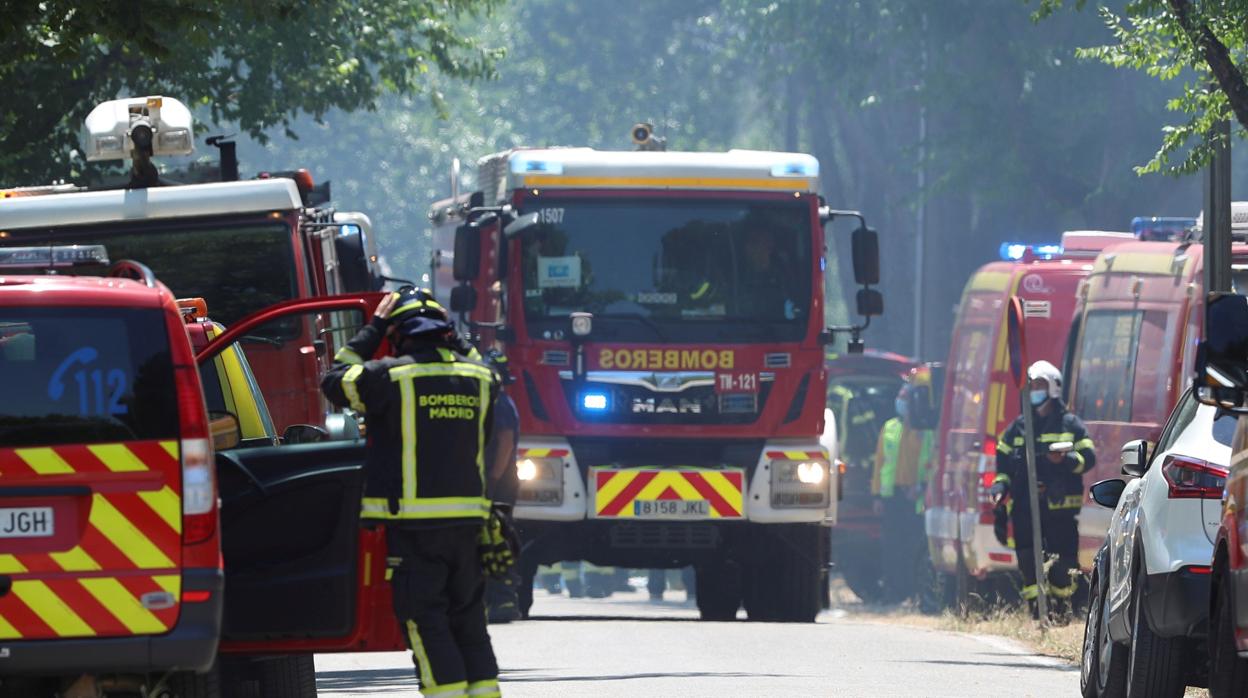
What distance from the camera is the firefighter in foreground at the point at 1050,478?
17.5 meters

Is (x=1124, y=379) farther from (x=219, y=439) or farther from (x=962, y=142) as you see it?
(x=962, y=142)

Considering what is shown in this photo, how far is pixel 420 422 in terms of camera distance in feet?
29.1

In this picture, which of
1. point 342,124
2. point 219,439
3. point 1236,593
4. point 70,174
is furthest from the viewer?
point 342,124

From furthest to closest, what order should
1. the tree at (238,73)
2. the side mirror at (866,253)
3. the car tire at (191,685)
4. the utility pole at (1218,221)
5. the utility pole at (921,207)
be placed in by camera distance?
the utility pole at (921,207), the tree at (238,73), the side mirror at (866,253), the utility pole at (1218,221), the car tire at (191,685)

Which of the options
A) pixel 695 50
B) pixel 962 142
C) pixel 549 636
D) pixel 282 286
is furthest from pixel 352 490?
pixel 695 50

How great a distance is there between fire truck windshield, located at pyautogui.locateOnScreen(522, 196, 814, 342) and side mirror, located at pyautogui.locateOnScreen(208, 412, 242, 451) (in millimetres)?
7647

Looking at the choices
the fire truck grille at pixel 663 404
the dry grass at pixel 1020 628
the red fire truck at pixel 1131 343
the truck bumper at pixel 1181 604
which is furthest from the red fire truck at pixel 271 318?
the red fire truck at pixel 1131 343

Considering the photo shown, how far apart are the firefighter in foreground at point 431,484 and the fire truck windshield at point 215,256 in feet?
20.2

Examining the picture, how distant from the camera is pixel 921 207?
1548 inches

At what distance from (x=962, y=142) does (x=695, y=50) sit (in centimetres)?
1623

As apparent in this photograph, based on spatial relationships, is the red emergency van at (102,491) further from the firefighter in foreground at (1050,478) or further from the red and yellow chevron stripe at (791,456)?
the firefighter in foreground at (1050,478)

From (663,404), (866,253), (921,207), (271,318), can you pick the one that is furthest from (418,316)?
(921,207)

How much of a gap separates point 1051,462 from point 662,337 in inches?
112

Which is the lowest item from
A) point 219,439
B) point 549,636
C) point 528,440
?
point 549,636
